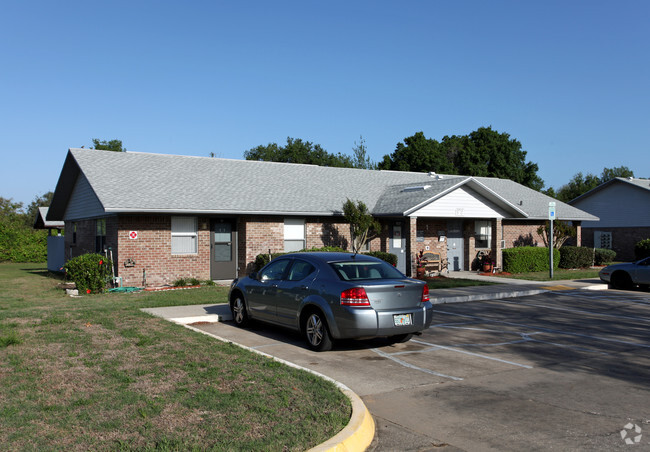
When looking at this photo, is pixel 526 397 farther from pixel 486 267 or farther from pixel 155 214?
pixel 486 267

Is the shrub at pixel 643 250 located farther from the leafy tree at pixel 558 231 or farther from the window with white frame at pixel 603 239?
the window with white frame at pixel 603 239

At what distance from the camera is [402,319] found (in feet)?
29.3

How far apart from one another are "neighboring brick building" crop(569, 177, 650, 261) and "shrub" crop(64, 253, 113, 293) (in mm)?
31650

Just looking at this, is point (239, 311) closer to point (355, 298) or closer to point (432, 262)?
point (355, 298)

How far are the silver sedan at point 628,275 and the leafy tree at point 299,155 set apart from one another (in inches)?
1927

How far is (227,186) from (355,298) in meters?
14.5

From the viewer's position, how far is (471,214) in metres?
24.0

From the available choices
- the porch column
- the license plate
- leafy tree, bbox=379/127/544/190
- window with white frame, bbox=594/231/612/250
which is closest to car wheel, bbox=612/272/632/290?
the porch column

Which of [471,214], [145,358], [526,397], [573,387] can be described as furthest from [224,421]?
[471,214]

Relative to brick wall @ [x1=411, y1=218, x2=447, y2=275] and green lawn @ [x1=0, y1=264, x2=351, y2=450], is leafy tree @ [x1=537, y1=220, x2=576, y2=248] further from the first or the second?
green lawn @ [x1=0, y1=264, x2=351, y2=450]

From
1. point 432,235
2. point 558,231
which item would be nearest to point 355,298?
point 432,235

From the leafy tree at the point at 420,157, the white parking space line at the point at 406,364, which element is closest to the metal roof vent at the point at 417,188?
the white parking space line at the point at 406,364

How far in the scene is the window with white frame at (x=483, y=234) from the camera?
26469 millimetres

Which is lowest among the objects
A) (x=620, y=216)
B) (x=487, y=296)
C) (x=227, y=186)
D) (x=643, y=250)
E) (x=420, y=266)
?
(x=487, y=296)
